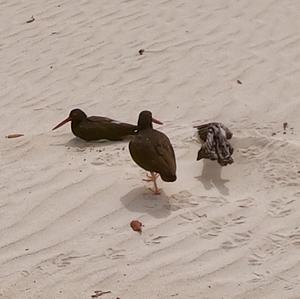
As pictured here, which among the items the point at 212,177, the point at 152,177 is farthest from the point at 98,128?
the point at 212,177

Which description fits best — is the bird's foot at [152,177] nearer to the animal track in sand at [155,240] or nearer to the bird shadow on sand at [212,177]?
the bird shadow on sand at [212,177]

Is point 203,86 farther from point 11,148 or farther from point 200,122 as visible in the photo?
point 11,148

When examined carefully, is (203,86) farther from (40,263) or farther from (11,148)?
(40,263)

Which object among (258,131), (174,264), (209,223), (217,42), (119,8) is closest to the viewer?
(174,264)

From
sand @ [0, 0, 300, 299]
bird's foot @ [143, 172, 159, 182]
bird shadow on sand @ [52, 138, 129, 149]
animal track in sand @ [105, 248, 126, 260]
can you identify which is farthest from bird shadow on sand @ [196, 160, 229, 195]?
animal track in sand @ [105, 248, 126, 260]

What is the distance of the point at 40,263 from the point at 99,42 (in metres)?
4.30

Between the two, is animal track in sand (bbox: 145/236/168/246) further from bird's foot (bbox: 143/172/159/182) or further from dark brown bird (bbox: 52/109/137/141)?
dark brown bird (bbox: 52/109/137/141)

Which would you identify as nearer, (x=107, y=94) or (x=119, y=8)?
(x=107, y=94)

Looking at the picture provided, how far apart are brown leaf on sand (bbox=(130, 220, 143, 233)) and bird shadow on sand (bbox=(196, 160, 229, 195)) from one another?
0.61 m

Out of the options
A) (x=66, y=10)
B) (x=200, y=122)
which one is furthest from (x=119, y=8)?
(x=200, y=122)

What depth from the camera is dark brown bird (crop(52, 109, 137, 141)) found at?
542 centimetres

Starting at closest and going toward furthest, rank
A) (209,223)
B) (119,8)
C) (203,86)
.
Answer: (209,223) → (203,86) → (119,8)

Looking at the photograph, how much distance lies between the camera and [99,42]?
7.93 metres

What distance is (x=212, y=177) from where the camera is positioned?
4840 millimetres
